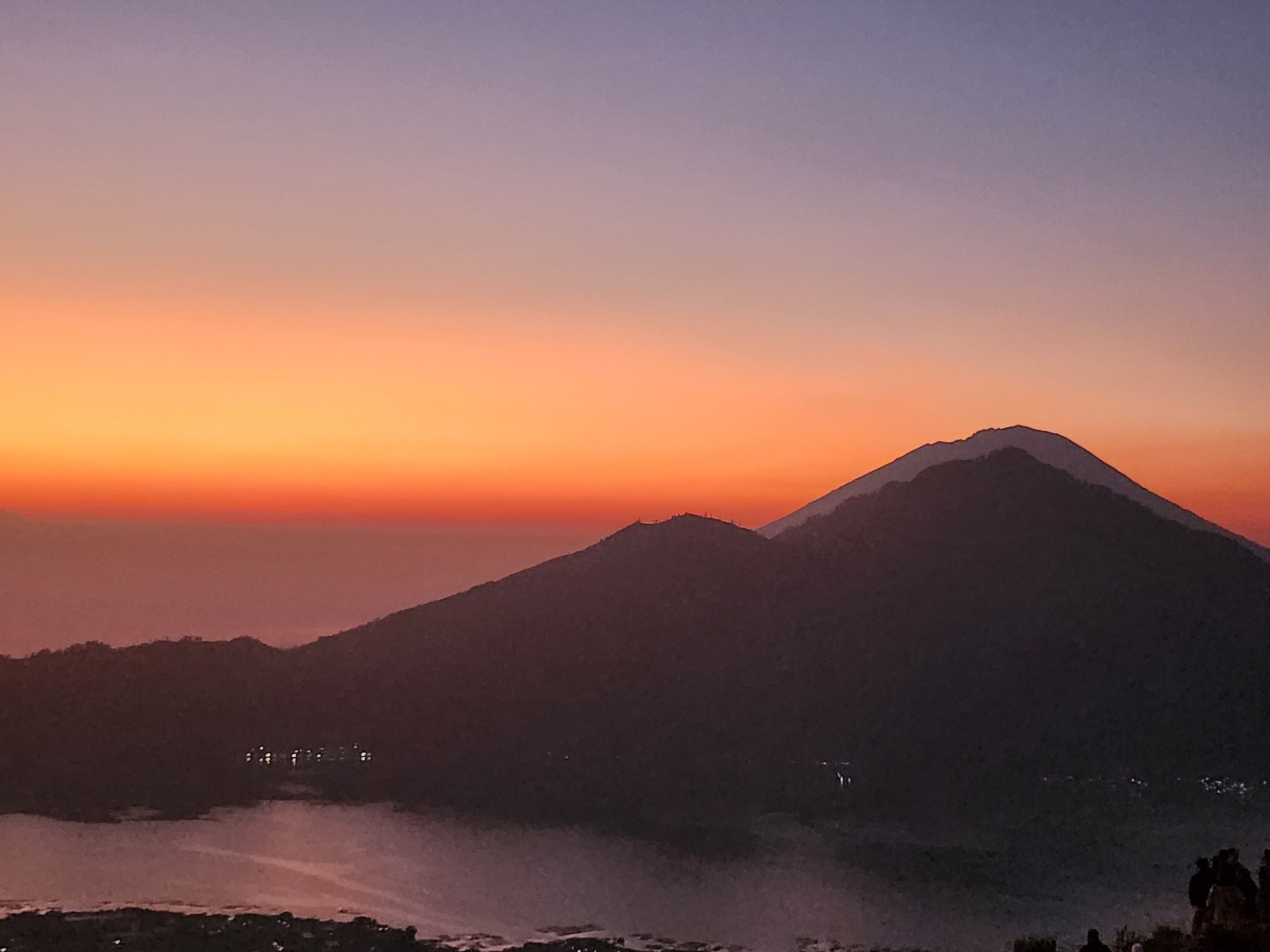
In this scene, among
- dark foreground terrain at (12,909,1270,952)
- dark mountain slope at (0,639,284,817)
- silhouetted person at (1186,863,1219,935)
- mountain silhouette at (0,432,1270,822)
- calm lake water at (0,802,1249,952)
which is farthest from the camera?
mountain silhouette at (0,432,1270,822)

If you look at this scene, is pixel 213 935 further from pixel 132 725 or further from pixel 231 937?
pixel 132 725

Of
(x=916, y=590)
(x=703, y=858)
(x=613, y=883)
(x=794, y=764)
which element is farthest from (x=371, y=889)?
(x=916, y=590)

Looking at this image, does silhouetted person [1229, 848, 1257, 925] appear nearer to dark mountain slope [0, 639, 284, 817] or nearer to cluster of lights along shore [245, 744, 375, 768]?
dark mountain slope [0, 639, 284, 817]

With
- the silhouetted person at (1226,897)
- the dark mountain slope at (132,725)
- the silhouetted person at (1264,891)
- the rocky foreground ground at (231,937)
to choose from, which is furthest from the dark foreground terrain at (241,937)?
the dark mountain slope at (132,725)

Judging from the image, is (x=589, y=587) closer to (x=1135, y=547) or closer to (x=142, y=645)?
(x=142, y=645)

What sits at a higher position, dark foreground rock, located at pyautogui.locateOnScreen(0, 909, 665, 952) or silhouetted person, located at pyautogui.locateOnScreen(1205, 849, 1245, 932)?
silhouetted person, located at pyautogui.locateOnScreen(1205, 849, 1245, 932)

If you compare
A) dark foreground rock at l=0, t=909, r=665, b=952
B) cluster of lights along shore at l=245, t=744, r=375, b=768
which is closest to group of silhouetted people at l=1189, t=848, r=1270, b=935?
dark foreground rock at l=0, t=909, r=665, b=952

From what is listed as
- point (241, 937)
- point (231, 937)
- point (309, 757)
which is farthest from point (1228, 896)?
point (309, 757)
